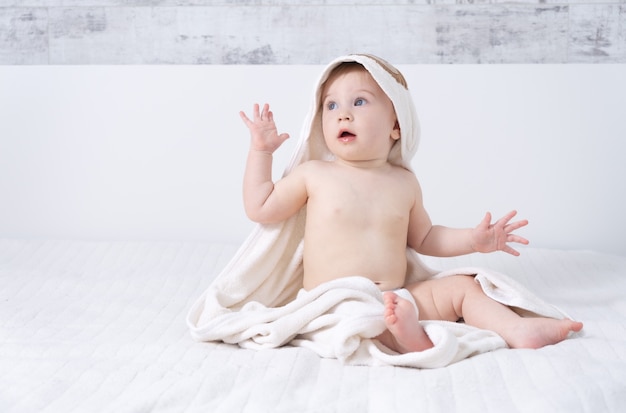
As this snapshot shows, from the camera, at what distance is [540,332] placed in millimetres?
1258

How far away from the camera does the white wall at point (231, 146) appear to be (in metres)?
2.12

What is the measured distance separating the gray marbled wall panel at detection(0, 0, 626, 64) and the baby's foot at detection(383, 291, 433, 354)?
1.15m

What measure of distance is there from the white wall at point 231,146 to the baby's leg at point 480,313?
735 millimetres

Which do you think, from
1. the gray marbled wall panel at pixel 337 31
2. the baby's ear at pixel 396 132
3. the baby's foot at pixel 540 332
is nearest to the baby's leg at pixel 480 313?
the baby's foot at pixel 540 332

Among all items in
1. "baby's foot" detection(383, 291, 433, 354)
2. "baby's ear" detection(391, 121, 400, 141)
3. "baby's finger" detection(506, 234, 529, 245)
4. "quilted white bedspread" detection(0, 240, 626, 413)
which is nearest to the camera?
"quilted white bedspread" detection(0, 240, 626, 413)

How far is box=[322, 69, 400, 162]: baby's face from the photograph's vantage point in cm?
142

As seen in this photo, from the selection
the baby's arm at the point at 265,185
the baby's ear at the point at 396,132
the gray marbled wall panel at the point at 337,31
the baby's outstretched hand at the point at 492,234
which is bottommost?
the baby's outstretched hand at the point at 492,234

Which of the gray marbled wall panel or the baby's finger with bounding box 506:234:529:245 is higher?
the gray marbled wall panel

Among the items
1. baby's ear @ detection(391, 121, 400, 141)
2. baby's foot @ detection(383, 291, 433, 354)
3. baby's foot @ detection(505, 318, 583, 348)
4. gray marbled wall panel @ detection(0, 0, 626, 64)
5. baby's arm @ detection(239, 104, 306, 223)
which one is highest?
gray marbled wall panel @ detection(0, 0, 626, 64)

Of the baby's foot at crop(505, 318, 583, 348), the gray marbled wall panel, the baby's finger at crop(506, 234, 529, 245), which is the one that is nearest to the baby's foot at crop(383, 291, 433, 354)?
the baby's foot at crop(505, 318, 583, 348)

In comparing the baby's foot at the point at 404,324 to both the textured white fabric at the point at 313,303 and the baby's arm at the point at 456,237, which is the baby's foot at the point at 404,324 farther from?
the baby's arm at the point at 456,237

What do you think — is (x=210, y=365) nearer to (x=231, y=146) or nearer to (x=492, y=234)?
(x=492, y=234)

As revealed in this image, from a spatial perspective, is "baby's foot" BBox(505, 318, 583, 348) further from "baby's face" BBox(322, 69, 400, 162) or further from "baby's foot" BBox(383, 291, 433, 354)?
"baby's face" BBox(322, 69, 400, 162)

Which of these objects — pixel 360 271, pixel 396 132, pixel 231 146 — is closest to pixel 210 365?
pixel 360 271
